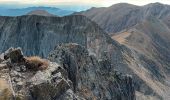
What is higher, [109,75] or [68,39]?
[109,75]

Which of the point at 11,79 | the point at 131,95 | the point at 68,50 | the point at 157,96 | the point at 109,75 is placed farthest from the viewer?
the point at 157,96

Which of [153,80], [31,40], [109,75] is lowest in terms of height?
[153,80]

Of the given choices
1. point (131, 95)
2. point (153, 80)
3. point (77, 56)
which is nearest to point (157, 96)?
point (153, 80)

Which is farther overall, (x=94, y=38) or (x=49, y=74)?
(x=94, y=38)

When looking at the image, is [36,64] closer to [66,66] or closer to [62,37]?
[66,66]

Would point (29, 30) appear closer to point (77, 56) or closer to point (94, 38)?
point (94, 38)

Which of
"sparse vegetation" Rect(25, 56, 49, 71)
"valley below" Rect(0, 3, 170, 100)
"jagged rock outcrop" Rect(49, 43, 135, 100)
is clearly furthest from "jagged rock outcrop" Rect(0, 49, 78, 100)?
"jagged rock outcrop" Rect(49, 43, 135, 100)

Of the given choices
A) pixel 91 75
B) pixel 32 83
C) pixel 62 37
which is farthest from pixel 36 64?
pixel 62 37

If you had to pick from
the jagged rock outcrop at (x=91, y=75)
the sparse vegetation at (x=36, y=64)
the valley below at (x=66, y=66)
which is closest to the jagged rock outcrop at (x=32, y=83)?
the valley below at (x=66, y=66)

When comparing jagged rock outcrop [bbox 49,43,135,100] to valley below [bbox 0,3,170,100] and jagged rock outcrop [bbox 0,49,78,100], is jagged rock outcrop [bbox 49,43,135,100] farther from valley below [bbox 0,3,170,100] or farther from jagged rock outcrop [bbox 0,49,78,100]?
jagged rock outcrop [bbox 0,49,78,100]
